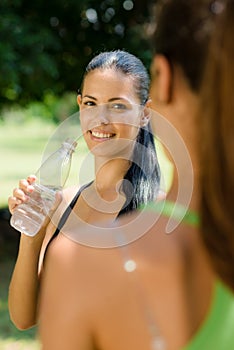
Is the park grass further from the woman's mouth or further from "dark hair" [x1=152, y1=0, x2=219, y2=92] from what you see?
"dark hair" [x1=152, y1=0, x2=219, y2=92]

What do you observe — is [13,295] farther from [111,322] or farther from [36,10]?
[36,10]

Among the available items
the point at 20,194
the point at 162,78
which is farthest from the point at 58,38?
the point at 162,78

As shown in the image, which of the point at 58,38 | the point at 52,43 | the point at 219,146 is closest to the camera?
the point at 219,146

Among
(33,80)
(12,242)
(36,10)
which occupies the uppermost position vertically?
(36,10)

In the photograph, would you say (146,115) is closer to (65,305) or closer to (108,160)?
(108,160)

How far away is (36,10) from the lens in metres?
8.34

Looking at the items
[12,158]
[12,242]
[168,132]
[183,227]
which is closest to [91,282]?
[183,227]

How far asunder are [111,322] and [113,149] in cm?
141

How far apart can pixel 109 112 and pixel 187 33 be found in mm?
1388

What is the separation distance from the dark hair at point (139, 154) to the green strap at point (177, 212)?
3.76 ft

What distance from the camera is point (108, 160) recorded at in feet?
7.96

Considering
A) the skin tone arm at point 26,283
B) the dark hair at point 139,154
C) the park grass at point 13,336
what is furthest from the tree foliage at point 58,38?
the skin tone arm at point 26,283

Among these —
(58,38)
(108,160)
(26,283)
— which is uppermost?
(58,38)

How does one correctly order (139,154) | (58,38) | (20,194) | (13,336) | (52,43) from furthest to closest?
1. (58,38)
2. (52,43)
3. (13,336)
4. (139,154)
5. (20,194)
